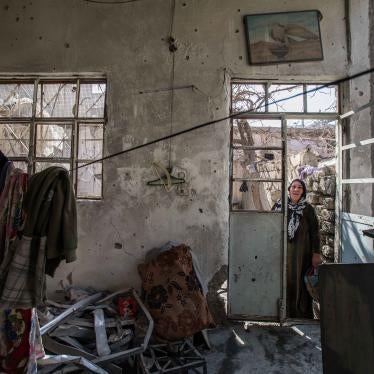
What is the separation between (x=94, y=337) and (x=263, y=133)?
2396 millimetres

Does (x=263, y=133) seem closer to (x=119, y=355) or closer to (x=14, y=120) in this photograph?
(x=119, y=355)

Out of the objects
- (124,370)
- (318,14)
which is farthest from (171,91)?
(124,370)

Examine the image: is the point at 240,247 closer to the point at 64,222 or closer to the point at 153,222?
the point at 153,222

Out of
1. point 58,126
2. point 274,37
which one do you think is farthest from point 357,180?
point 58,126

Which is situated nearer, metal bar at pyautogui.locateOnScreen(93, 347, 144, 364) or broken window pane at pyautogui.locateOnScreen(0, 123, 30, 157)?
metal bar at pyautogui.locateOnScreen(93, 347, 144, 364)

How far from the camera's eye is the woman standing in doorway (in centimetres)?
326

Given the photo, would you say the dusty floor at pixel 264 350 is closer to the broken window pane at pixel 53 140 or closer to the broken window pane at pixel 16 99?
the broken window pane at pixel 53 140

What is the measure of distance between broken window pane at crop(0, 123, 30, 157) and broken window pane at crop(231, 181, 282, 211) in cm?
219

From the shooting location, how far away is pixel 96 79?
3.20 metres

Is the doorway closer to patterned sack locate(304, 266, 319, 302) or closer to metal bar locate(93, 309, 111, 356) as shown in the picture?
patterned sack locate(304, 266, 319, 302)

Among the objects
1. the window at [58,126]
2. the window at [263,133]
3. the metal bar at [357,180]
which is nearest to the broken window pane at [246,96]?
the window at [263,133]

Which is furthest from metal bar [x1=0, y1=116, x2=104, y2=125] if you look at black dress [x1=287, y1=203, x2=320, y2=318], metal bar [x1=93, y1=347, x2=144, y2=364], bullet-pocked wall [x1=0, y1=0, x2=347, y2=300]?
black dress [x1=287, y1=203, x2=320, y2=318]

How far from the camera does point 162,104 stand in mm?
3047

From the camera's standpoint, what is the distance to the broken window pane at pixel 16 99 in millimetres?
3244
